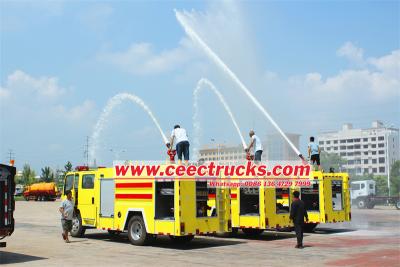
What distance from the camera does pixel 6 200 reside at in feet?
42.2

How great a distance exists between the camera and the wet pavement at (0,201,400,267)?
41.8 feet

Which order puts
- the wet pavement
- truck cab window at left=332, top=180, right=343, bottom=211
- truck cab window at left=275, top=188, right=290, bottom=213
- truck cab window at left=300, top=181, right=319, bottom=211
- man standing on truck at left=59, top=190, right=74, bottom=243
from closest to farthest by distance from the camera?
1. the wet pavement
2. man standing on truck at left=59, top=190, right=74, bottom=243
3. truck cab window at left=275, top=188, right=290, bottom=213
4. truck cab window at left=332, top=180, right=343, bottom=211
5. truck cab window at left=300, top=181, right=319, bottom=211

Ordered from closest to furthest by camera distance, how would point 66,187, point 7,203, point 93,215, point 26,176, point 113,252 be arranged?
point 7,203
point 113,252
point 93,215
point 66,187
point 26,176

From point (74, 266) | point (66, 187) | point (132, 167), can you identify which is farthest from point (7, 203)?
point (66, 187)

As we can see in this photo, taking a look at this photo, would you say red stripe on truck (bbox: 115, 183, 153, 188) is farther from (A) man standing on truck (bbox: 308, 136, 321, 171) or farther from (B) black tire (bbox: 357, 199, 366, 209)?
(B) black tire (bbox: 357, 199, 366, 209)

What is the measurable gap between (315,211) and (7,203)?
41.3 ft

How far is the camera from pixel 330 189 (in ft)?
67.7

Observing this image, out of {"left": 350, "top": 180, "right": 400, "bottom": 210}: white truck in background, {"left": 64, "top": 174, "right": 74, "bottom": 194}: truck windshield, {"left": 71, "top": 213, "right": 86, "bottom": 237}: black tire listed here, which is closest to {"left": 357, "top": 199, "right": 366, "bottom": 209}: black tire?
{"left": 350, "top": 180, "right": 400, "bottom": 210}: white truck in background

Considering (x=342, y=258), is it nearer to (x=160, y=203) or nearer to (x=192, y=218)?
(x=192, y=218)

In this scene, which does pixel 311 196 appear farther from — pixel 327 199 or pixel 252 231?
pixel 252 231

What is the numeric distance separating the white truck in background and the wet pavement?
2671cm

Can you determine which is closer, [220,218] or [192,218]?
[192,218]

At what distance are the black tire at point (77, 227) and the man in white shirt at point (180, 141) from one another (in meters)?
4.72

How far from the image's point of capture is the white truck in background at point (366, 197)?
45.7 meters
